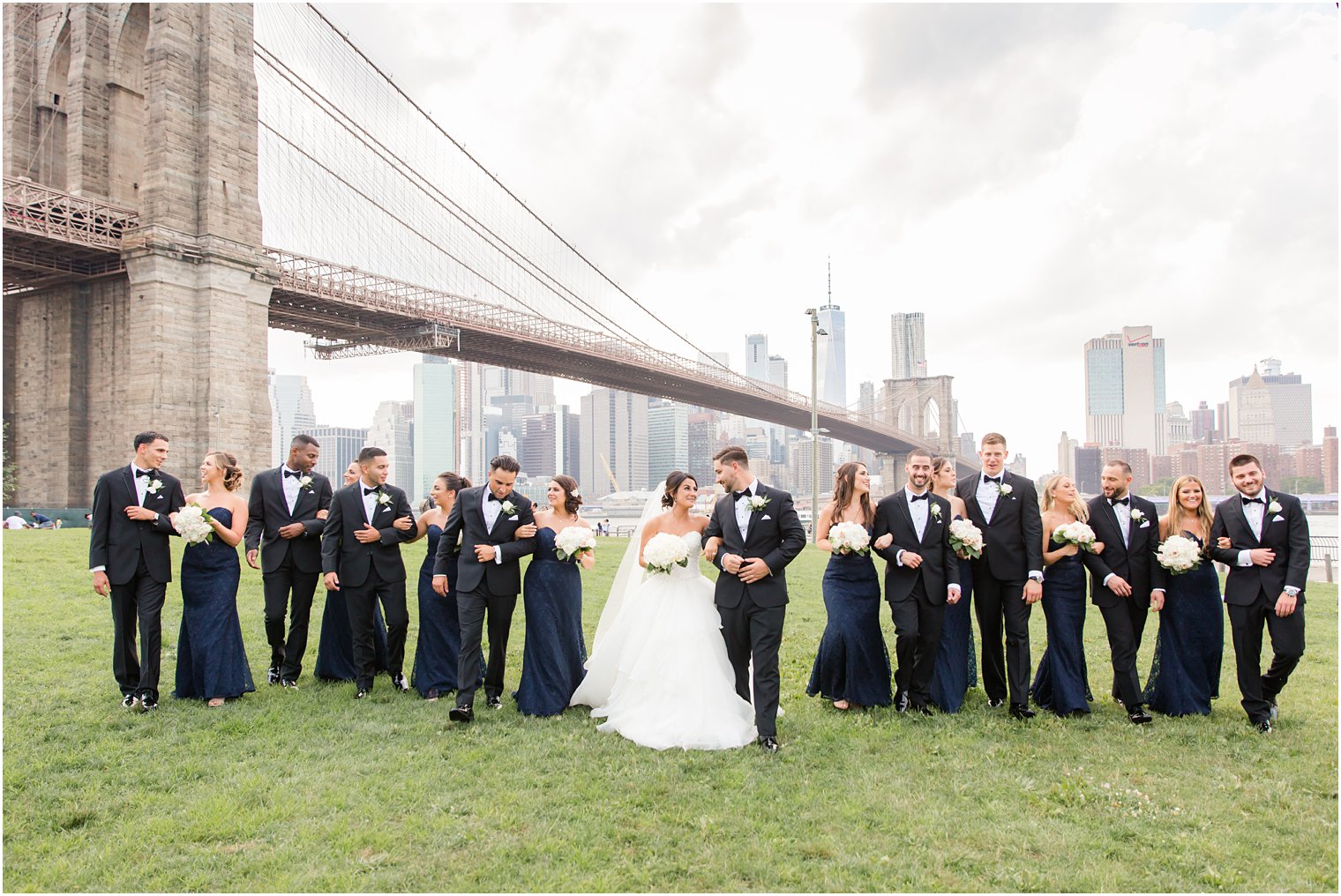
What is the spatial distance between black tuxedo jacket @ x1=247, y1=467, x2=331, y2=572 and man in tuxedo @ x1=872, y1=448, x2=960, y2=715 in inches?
187

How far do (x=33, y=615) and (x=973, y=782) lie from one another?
9.87 m

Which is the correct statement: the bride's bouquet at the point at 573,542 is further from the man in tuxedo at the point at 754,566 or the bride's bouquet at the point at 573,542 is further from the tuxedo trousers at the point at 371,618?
the tuxedo trousers at the point at 371,618

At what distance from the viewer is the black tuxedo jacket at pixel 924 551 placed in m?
6.00

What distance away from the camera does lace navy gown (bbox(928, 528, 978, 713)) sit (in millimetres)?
6168

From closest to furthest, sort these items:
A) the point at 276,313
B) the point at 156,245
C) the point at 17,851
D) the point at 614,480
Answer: the point at 17,851
the point at 156,245
the point at 276,313
the point at 614,480

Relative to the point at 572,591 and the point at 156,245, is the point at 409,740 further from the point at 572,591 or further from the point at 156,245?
the point at 156,245

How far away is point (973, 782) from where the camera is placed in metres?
4.64

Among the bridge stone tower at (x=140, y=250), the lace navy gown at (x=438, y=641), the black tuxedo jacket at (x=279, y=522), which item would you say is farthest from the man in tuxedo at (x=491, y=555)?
the bridge stone tower at (x=140, y=250)

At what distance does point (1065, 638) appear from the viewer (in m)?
6.09

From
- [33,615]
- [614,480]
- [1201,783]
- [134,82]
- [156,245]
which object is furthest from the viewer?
[614,480]

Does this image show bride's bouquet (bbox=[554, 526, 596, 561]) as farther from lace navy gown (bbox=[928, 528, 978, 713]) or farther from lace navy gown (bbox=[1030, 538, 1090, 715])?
lace navy gown (bbox=[1030, 538, 1090, 715])

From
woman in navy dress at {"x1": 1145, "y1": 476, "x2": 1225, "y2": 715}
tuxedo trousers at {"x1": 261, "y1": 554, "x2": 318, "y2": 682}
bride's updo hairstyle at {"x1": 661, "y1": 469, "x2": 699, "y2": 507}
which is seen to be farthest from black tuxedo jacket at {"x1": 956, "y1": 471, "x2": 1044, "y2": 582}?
tuxedo trousers at {"x1": 261, "y1": 554, "x2": 318, "y2": 682}

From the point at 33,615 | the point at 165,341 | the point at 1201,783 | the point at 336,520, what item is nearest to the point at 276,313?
the point at 165,341

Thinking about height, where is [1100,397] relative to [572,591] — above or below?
above
